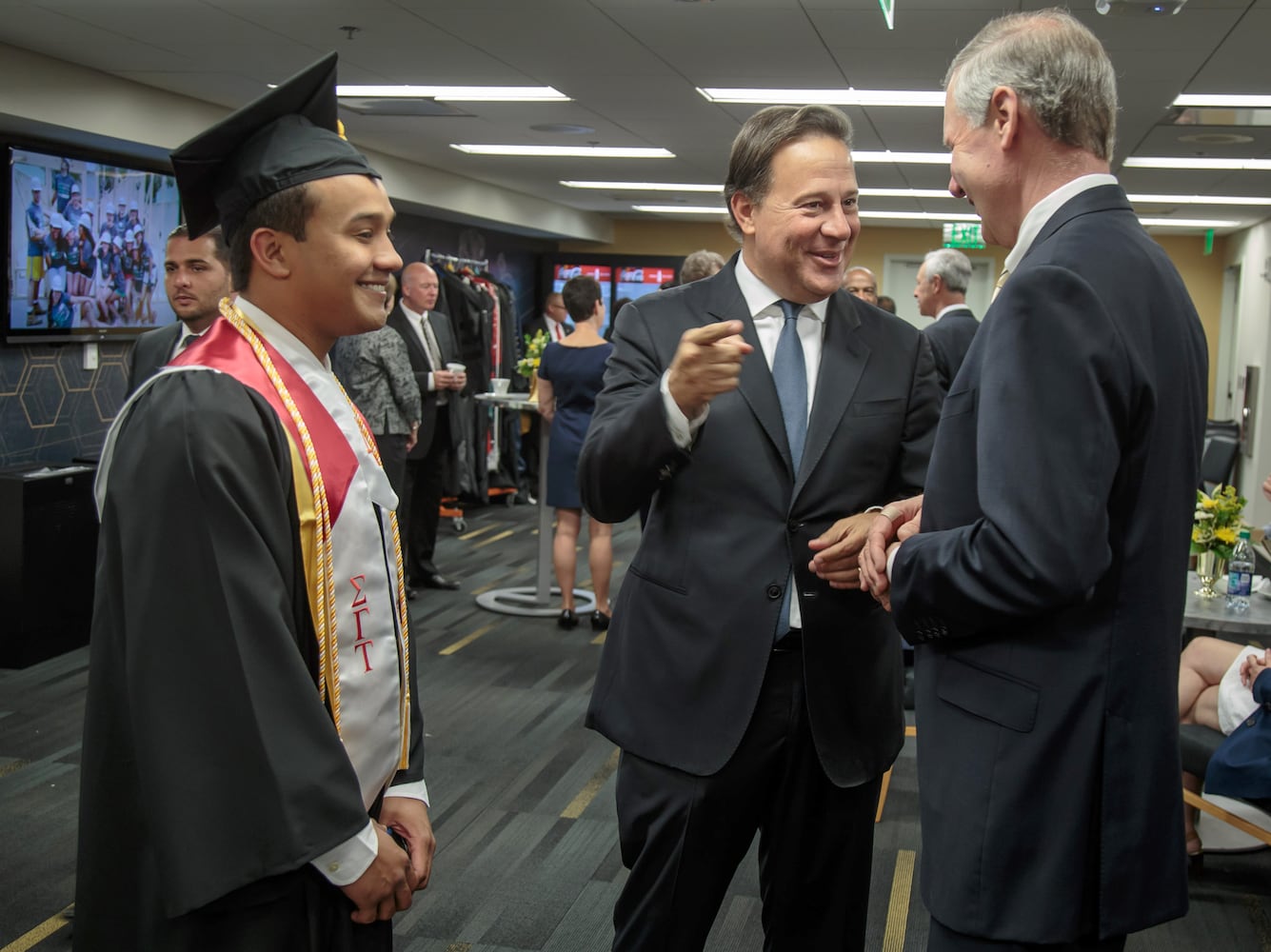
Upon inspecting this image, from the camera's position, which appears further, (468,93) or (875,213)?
(875,213)

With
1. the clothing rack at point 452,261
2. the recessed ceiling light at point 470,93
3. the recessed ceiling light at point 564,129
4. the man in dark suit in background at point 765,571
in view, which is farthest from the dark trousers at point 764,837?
the clothing rack at point 452,261

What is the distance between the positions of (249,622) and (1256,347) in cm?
1288

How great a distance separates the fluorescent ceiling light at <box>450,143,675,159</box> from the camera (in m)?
9.08

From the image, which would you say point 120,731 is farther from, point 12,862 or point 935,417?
point 12,862

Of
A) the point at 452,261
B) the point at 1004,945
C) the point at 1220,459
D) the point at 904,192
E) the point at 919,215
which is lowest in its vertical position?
the point at 1004,945

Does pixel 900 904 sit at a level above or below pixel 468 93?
below

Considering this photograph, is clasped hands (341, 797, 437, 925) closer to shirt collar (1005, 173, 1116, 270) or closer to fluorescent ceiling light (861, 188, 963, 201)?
shirt collar (1005, 173, 1116, 270)

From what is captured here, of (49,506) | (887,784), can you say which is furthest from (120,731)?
(49,506)

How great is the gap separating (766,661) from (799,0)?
369 centimetres

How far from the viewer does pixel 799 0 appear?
4.75 meters

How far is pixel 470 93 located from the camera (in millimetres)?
6926

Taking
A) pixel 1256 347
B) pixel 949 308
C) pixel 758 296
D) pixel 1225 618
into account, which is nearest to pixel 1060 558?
pixel 758 296

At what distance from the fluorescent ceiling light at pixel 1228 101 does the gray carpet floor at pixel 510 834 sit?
4262mm

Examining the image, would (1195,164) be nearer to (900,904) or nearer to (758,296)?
(900,904)
